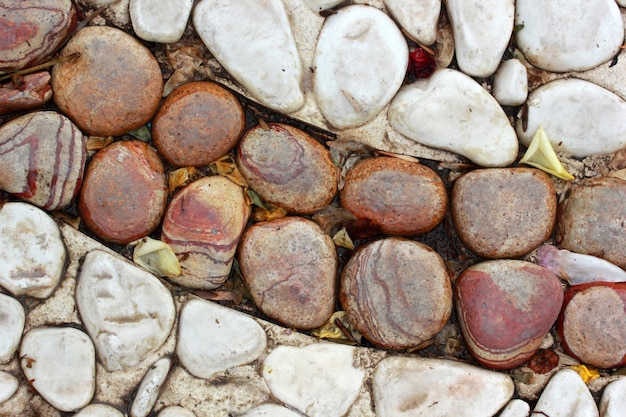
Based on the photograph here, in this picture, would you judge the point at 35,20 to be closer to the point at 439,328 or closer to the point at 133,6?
the point at 133,6

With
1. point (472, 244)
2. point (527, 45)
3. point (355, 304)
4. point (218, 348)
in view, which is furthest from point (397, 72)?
point (218, 348)

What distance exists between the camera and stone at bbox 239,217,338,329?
7.48 feet

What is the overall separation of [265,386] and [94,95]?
119 cm

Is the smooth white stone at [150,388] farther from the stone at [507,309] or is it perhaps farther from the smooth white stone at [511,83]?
the smooth white stone at [511,83]

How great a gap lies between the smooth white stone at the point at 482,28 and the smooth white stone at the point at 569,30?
0.07 meters

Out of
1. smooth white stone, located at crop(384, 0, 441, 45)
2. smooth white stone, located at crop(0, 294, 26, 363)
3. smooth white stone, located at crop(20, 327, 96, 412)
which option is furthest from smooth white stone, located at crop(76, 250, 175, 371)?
smooth white stone, located at crop(384, 0, 441, 45)

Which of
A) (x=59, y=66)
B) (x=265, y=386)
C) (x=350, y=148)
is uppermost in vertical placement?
(x=59, y=66)

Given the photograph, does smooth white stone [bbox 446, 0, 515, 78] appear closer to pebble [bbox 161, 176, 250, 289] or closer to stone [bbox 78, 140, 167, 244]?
pebble [bbox 161, 176, 250, 289]

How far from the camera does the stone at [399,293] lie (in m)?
2.26

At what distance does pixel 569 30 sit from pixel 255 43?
114cm

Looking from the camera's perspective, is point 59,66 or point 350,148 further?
point 350,148

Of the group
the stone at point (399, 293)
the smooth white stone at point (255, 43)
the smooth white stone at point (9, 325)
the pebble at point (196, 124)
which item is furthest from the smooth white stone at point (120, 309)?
the smooth white stone at point (255, 43)

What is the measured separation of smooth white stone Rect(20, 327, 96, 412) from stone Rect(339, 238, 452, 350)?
0.96 m

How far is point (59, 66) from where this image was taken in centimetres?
226
